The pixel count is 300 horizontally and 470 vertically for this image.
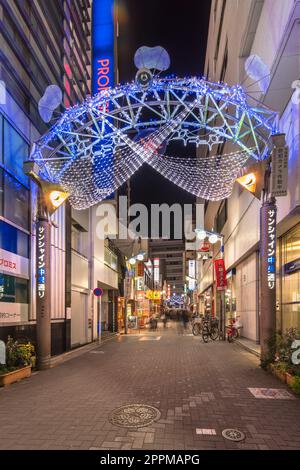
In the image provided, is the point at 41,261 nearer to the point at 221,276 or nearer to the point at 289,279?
the point at 289,279

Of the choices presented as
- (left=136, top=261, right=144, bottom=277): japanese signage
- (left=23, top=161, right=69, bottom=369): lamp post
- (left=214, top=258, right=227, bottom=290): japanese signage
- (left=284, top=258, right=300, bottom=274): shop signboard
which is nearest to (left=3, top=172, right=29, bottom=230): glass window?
(left=23, top=161, right=69, bottom=369): lamp post

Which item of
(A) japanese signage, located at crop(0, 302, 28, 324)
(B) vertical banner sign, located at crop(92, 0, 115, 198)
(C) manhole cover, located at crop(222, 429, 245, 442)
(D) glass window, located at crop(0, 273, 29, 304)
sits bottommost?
(C) manhole cover, located at crop(222, 429, 245, 442)

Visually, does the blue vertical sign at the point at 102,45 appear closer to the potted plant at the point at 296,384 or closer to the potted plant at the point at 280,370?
the potted plant at the point at 280,370

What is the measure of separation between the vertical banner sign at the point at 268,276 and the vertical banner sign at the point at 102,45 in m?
16.1

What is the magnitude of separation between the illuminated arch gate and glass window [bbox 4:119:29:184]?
0.80m

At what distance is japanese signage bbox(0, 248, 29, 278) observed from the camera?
11.6m

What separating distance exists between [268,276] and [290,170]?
3338 millimetres

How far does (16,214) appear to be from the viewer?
12922 mm

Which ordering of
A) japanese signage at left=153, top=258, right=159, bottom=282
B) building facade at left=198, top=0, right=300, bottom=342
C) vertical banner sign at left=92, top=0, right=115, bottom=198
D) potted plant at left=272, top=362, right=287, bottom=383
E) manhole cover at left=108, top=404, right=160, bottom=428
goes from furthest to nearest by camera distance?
japanese signage at left=153, top=258, right=159, bottom=282 → vertical banner sign at left=92, top=0, right=115, bottom=198 → building facade at left=198, top=0, right=300, bottom=342 → potted plant at left=272, top=362, right=287, bottom=383 → manhole cover at left=108, top=404, right=160, bottom=428

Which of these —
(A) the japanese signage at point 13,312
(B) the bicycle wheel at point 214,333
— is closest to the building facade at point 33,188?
(A) the japanese signage at point 13,312

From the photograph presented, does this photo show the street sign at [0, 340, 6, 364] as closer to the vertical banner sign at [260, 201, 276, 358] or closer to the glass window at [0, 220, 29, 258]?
the glass window at [0, 220, 29, 258]

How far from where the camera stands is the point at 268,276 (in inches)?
466
